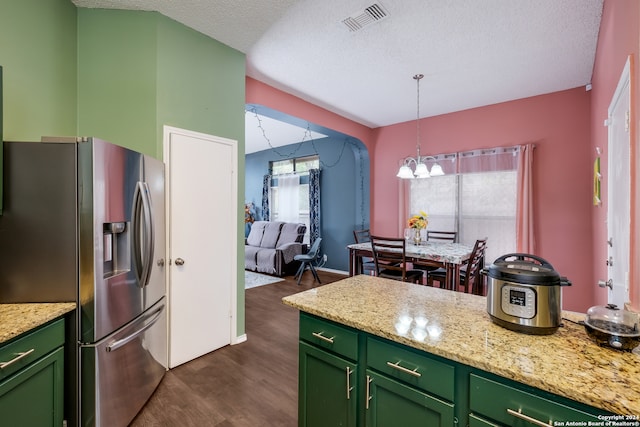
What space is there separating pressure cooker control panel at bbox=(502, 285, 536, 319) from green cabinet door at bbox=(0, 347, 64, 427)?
2073mm

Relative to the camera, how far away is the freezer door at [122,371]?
1.59 m

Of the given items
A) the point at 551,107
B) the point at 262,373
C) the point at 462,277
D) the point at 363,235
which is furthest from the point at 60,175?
the point at 551,107

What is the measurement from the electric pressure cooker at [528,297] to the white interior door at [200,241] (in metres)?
2.26

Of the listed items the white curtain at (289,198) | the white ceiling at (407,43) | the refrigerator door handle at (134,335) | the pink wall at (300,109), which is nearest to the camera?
the refrigerator door handle at (134,335)

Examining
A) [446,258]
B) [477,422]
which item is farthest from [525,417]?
[446,258]

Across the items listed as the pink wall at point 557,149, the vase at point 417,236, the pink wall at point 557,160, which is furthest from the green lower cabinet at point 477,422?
the pink wall at point 557,160

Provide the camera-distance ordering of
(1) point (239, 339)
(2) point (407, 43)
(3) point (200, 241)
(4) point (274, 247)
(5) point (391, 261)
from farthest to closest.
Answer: (4) point (274, 247) < (5) point (391, 261) < (1) point (239, 339) < (2) point (407, 43) < (3) point (200, 241)

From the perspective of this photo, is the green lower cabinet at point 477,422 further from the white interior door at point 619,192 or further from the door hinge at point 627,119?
the door hinge at point 627,119

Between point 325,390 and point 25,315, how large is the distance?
148 centimetres

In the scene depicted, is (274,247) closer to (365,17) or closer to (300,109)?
(300,109)

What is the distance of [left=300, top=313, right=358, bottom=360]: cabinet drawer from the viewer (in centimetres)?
130

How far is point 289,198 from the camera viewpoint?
284 inches

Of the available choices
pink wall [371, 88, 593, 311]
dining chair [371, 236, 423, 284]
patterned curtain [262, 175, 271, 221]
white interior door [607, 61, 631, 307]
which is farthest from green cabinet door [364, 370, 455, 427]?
patterned curtain [262, 175, 271, 221]

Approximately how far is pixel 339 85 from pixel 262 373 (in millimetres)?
3285
